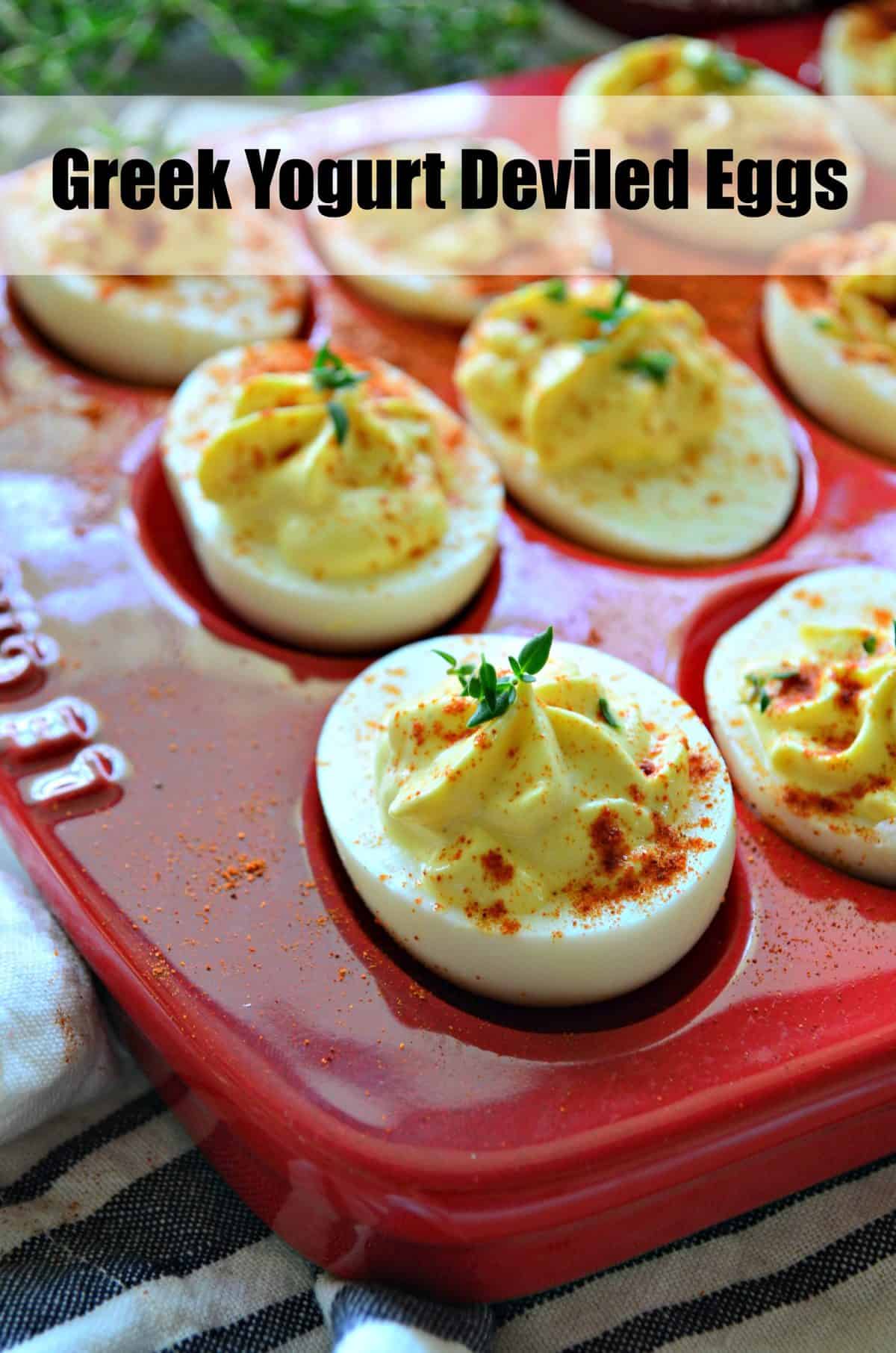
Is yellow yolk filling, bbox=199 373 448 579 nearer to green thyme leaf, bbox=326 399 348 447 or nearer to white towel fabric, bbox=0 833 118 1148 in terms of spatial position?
green thyme leaf, bbox=326 399 348 447

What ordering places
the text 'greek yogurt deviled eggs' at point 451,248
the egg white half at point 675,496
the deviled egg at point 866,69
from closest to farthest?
the egg white half at point 675,496 < the text 'greek yogurt deviled eggs' at point 451,248 < the deviled egg at point 866,69

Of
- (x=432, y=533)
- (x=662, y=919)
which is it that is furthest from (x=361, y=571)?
(x=662, y=919)

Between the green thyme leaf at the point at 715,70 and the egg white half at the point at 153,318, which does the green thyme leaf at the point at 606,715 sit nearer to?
the egg white half at the point at 153,318

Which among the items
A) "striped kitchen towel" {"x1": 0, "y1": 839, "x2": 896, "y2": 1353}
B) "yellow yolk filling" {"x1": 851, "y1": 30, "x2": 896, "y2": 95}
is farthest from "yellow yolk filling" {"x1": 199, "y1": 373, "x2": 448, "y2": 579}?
"yellow yolk filling" {"x1": 851, "y1": 30, "x2": 896, "y2": 95}

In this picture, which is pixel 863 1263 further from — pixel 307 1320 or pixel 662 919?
pixel 307 1320

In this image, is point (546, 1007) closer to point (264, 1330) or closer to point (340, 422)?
point (264, 1330)

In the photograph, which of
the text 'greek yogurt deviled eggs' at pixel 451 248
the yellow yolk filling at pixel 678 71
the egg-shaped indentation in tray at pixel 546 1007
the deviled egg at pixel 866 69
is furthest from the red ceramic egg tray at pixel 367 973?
the deviled egg at pixel 866 69

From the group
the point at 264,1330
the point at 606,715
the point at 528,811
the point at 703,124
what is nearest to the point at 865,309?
the point at 703,124
